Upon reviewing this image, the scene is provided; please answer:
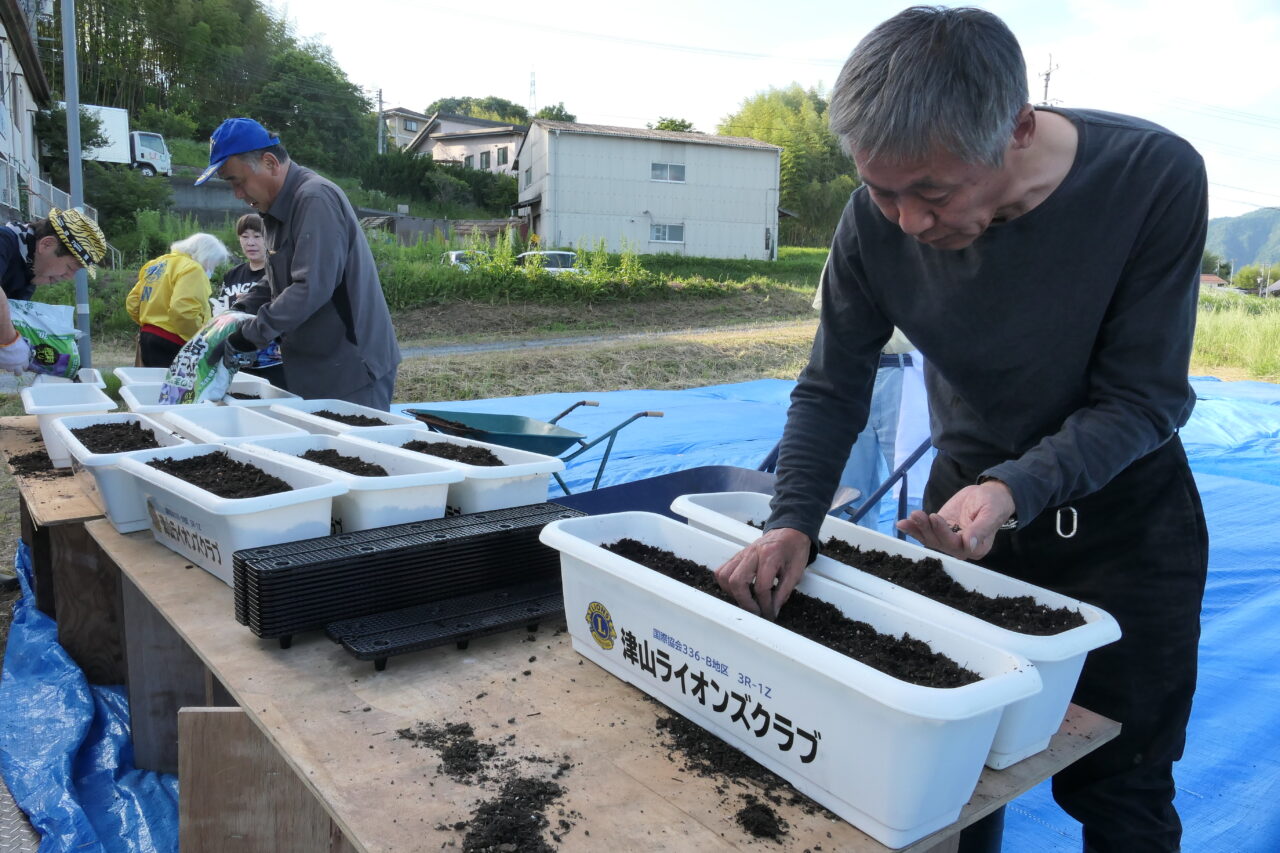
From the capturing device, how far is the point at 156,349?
4727 millimetres

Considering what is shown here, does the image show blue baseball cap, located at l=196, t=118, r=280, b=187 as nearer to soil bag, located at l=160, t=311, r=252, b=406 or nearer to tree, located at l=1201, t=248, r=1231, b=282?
soil bag, located at l=160, t=311, r=252, b=406

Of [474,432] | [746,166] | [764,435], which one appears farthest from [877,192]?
[746,166]

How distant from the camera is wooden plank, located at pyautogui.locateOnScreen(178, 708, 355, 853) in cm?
125

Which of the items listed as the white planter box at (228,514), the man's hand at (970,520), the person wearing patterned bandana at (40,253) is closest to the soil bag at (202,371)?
the person wearing patterned bandana at (40,253)

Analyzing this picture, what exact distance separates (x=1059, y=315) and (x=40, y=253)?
11.7ft

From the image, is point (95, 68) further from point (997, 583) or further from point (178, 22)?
point (997, 583)

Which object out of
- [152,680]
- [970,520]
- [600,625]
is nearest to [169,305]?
[152,680]

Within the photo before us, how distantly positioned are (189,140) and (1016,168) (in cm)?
3146

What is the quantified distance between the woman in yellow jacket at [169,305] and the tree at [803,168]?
28.9 meters

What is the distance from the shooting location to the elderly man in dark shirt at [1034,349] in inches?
38.1

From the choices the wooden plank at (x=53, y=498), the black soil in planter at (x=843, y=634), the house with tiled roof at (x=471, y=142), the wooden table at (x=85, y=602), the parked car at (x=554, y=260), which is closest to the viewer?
the black soil in planter at (x=843, y=634)

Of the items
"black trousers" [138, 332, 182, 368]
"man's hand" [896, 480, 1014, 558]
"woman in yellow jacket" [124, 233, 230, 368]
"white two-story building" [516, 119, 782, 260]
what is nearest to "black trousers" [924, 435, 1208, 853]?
"man's hand" [896, 480, 1014, 558]

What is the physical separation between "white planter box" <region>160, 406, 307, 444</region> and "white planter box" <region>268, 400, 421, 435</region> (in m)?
0.07

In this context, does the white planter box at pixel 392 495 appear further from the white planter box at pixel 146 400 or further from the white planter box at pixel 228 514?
the white planter box at pixel 146 400
